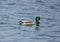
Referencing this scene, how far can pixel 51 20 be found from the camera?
22.5ft

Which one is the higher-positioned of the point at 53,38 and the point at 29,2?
the point at 29,2

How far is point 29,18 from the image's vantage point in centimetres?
696

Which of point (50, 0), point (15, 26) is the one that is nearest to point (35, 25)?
point (15, 26)

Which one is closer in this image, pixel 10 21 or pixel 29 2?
pixel 10 21

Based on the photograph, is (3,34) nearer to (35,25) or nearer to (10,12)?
(35,25)

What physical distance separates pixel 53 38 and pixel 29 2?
13.6 feet

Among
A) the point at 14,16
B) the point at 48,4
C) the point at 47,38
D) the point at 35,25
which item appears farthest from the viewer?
the point at 48,4

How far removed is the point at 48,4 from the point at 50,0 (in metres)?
1.00

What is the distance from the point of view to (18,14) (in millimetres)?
7508

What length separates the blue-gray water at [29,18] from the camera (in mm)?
5562

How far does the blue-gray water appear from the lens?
18.2ft

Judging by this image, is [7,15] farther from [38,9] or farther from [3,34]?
[3,34]

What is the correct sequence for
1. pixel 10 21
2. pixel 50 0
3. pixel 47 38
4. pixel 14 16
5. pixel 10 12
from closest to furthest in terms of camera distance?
pixel 47 38 < pixel 10 21 < pixel 14 16 < pixel 10 12 < pixel 50 0

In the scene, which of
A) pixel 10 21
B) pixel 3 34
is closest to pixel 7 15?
pixel 10 21
